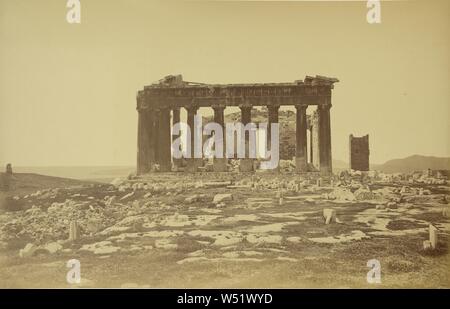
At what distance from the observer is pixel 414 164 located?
56.4 feet

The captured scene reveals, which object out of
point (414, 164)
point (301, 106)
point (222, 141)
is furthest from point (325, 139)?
point (222, 141)

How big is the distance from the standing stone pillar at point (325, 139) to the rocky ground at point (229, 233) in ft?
3.76

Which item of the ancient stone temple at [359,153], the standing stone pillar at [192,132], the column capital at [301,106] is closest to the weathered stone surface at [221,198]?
the standing stone pillar at [192,132]

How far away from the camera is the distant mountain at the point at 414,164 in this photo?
1621 cm

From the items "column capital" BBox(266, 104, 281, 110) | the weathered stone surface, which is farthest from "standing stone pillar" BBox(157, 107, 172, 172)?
"column capital" BBox(266, 104, 281, 110)

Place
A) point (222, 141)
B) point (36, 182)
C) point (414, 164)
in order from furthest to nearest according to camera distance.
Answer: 1. point (222, 141)
2. point (414, 164)
3. point (36, 182)

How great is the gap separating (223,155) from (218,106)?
1.80 meters

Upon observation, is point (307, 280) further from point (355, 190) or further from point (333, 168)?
point (333, 168)

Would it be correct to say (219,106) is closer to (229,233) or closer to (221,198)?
(221,198)

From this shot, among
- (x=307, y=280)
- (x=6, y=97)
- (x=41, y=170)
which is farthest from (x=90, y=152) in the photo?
(x=307, y=280)

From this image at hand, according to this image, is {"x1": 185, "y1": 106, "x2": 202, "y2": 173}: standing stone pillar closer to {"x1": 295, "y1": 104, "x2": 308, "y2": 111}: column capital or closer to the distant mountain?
{"x1": 295, "y1": 104, "x2": 308, "y2": 111}: column capital

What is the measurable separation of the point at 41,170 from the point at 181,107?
5315 millimetres

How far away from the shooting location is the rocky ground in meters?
14.1


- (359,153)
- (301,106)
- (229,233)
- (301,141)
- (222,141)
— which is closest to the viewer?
(229,233)
